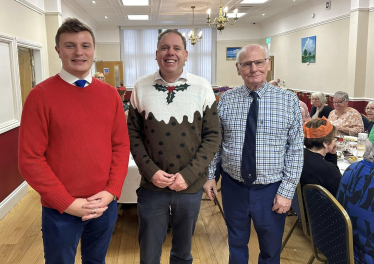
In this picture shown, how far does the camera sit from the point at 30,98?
135 cm

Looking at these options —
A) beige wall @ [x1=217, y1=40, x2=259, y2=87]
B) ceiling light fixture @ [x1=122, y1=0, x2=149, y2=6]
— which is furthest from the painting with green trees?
ceiling light fixture @ [x1=122, y1=0, x2=149, y2=6]

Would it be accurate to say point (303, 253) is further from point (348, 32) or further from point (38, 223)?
point (348, 32)

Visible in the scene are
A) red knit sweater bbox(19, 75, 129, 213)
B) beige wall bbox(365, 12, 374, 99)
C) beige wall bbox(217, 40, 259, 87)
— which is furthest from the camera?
beige wall bbox(217, 40, 259, 87)

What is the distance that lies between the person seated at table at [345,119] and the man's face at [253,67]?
2877 millimetres

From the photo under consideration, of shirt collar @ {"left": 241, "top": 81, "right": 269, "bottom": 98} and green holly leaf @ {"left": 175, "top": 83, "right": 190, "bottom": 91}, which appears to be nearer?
green holly leaf @ {"left": 175, "top": 83, "right": 190, "bottom": 91}

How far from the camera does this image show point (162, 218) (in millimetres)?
1729

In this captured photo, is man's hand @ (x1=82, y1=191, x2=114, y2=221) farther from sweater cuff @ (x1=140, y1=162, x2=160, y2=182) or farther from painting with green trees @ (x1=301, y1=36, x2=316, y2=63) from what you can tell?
painting with green trees @ (x1=301, y1=36, x2=316, y2=63)

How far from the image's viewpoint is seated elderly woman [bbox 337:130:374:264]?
1482 mm

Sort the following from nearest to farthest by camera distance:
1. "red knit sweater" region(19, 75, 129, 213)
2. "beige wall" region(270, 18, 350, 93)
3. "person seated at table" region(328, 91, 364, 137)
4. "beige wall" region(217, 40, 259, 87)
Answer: "red knit sweater" region(19, 75, 129, 213) < "person seated at table" region(328, 91, 364, 137) < "beige wall" region(270, 18, 350, 93) < "beige wall" region(217, 40, 259, 87)

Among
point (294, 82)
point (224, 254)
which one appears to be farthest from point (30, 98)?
point (294, 82)

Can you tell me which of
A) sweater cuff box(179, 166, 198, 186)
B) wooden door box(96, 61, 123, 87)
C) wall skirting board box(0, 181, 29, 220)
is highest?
wooden door box(96, 61, 123, 87)

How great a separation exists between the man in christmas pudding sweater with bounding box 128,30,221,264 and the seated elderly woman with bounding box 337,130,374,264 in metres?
0.71

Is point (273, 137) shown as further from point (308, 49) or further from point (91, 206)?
point (308, 49)

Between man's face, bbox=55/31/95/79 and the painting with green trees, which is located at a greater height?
the painting with green trees
